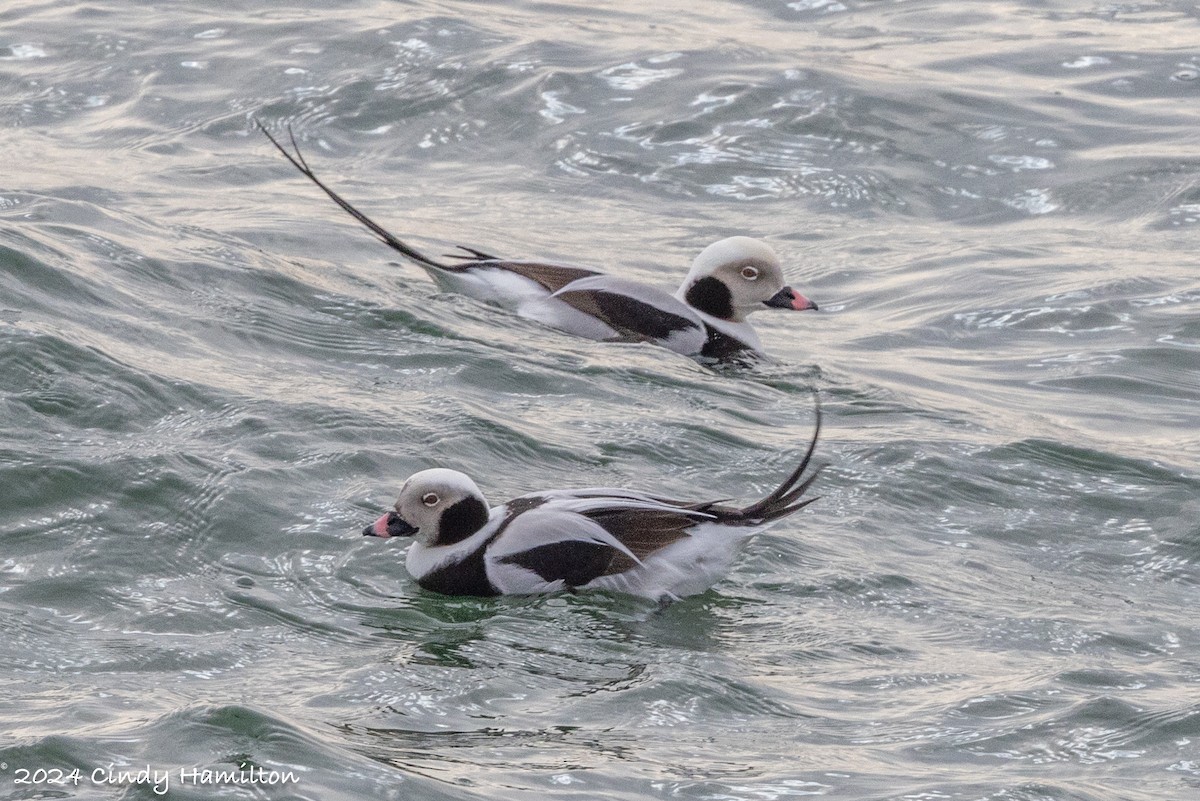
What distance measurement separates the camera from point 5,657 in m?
4.41

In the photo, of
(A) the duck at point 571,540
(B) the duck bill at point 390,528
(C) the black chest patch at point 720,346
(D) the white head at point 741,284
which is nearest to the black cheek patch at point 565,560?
(A) the duck at point 571,540

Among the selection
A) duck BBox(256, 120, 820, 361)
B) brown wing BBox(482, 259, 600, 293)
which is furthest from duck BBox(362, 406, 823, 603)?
brown wing BBox(482, 259, 600, 293)

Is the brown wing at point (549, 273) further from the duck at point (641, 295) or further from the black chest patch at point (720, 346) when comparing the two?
the black chest patch at point (720, 346)

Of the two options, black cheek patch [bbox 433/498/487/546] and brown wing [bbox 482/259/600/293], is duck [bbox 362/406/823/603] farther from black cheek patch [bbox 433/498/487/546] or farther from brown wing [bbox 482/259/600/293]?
brown wing [bbox 482/259/600/293]

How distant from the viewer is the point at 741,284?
26.2 ft

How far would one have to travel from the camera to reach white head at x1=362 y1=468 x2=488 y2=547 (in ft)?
17.2

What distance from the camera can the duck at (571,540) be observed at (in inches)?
204

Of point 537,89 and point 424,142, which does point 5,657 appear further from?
point 537,89

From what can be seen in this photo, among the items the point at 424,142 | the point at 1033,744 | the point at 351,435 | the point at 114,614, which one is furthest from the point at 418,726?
the point at 424,142

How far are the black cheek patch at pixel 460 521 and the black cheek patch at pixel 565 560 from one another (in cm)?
17

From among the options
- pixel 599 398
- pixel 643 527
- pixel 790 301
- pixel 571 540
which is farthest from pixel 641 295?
pixel 571 540

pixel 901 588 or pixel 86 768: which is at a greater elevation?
pixel 86 768

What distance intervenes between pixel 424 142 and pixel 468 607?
19.4 feet

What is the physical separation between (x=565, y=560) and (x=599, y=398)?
1732mm
